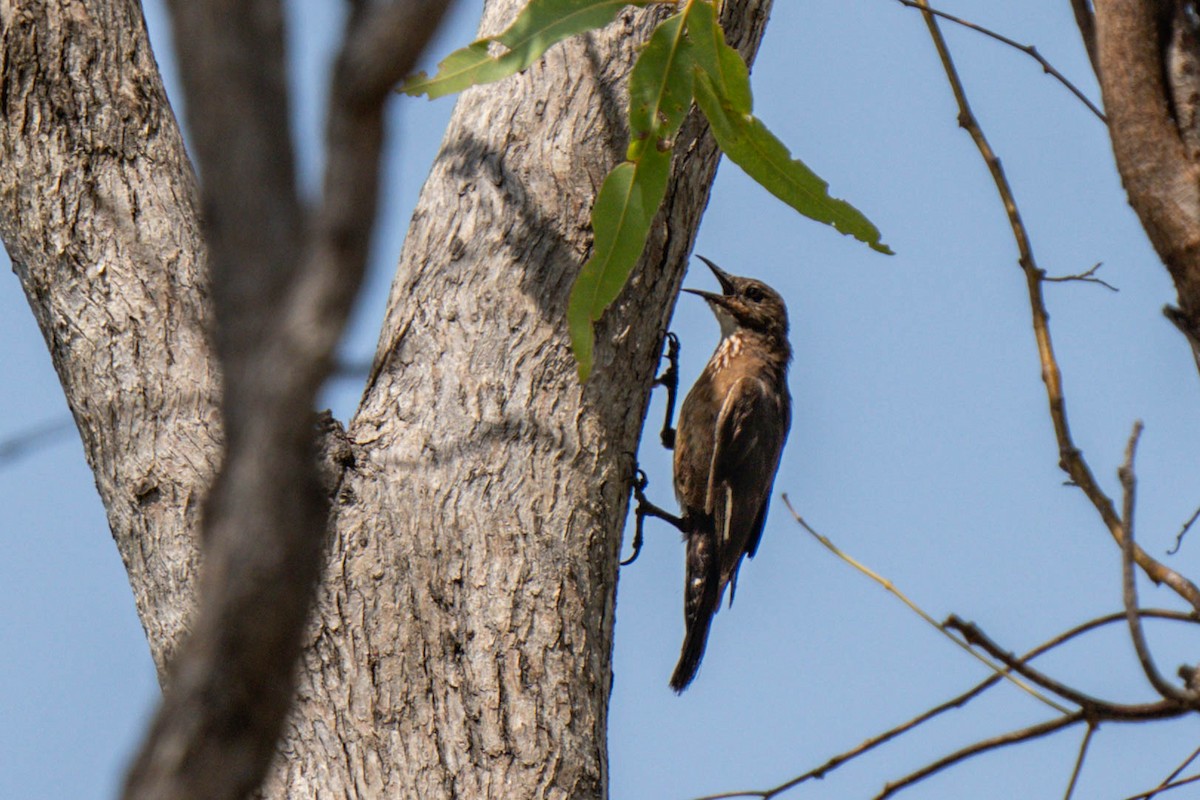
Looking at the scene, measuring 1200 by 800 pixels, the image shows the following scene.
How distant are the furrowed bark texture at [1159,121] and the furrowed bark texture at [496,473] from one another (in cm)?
158

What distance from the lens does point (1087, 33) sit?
6.25ft

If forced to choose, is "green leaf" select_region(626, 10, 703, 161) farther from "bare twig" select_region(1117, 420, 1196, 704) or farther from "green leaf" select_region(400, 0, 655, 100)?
"bare twig" select_region(1117, 420, 1196, 704)

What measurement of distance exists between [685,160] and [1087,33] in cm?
153

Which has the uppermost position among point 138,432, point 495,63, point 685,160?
point 685,160

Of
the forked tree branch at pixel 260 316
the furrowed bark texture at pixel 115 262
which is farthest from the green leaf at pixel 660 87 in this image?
the forked tree branch at pixel 260 316

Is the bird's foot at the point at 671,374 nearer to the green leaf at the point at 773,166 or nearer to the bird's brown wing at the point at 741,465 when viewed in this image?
the bird's brown wing at the point at 741,465

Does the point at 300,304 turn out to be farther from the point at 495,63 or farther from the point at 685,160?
the point at 685,160

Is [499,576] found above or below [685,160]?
below

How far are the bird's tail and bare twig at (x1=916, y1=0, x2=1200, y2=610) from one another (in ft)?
10.5

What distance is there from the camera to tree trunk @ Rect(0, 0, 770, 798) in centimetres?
275

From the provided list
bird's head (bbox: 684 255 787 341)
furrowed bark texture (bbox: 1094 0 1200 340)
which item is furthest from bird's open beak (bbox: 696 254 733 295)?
furrowed bark texture (bbox: 1094 0 1200 340)

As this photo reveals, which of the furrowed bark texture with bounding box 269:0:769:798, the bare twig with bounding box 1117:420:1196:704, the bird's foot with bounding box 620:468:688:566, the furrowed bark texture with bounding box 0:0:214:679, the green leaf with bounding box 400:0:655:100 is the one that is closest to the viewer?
the bare twig with bounding box 1117:420:1196:704

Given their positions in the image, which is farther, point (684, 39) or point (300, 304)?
point (684, 39)

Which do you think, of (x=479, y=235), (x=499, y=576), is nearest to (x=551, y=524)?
(x=499, y=576)
